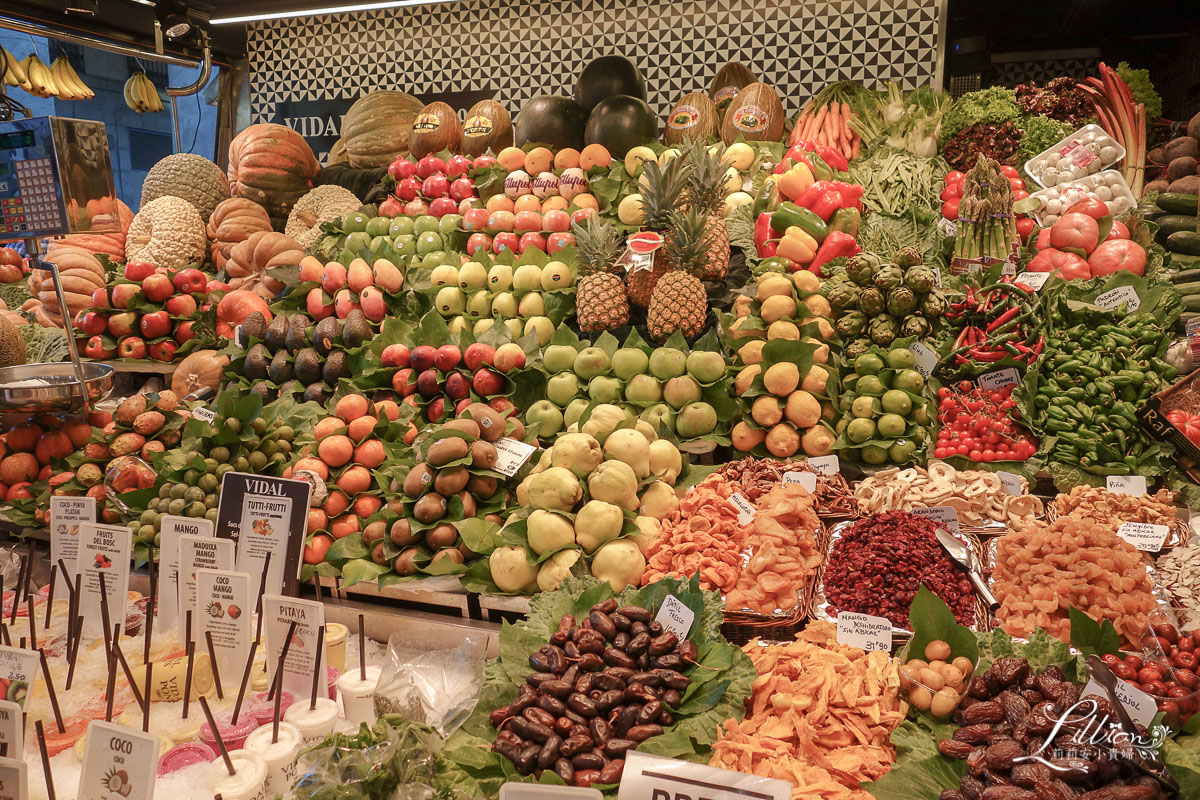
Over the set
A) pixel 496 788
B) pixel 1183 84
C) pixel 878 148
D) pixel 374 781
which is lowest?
pixel 496 788

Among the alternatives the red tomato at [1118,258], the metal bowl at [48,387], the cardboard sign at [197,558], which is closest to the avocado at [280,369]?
the metal bowl at [48,387]

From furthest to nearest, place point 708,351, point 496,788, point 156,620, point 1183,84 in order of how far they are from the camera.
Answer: point 1183,84 < point 708,351 < point 156,620 < point 496,788

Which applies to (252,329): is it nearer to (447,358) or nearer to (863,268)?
(447,358)

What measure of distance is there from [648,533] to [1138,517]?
5.97ft

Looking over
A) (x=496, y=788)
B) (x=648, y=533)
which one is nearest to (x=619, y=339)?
(x=648, y=533)

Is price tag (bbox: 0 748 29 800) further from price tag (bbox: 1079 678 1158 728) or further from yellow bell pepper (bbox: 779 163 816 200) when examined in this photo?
yellow bell pepper (bbox: 779 163 816 200)

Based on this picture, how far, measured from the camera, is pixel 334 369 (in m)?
3.98

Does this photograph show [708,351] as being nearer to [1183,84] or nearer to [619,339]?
[619,339]

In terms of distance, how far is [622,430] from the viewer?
118 inches

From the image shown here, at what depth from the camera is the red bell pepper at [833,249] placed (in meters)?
4.36

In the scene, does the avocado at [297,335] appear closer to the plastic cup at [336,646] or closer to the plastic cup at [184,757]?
the plastic cup at [336,646]

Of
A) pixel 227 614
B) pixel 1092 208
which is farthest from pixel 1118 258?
pixel 227 614

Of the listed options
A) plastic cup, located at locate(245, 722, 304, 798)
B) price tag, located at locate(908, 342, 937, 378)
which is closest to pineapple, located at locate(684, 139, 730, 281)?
price tag, located at locate(908, 342, 937, 378)

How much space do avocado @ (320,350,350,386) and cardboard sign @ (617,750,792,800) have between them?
294 centimetres
